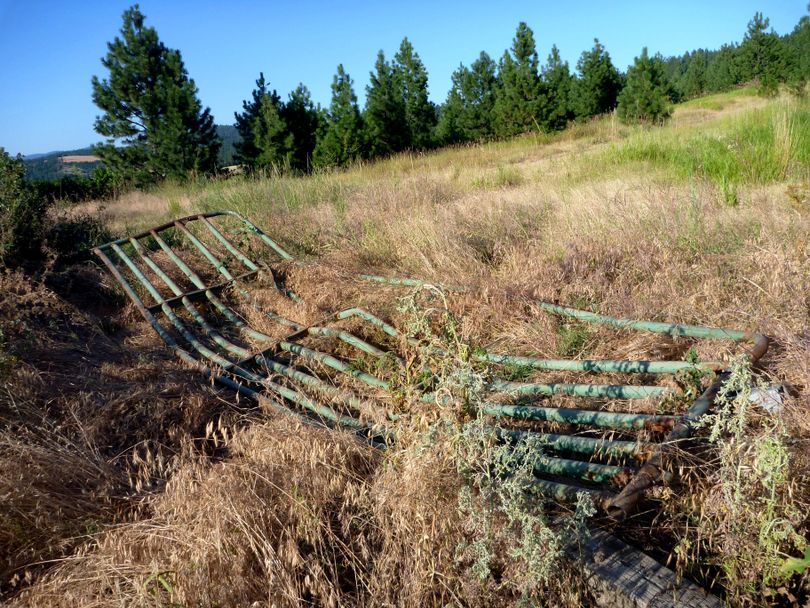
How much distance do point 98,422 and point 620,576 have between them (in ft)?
7.99

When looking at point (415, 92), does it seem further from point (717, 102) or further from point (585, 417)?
point (585, 417)

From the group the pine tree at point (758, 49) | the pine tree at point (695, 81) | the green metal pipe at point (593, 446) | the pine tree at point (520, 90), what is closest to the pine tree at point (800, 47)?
the pine tree at point (758, 49)

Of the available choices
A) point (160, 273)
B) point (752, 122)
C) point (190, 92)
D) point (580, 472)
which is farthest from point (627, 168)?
point (190, 92)

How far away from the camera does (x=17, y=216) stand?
568 cm

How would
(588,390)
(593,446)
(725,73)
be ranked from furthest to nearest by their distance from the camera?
(725,73), (588,390), (593,446)

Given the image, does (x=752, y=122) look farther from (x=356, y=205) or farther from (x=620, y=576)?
(x=620, y=576)

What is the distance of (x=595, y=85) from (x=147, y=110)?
17.9 meters

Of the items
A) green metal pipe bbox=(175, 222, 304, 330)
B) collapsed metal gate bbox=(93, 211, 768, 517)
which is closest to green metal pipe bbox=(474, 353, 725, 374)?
collapsed metal gate bbox=(93, 211, 768, 517)

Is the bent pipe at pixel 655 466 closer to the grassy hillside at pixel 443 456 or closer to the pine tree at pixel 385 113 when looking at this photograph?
the grassy hillside at pixel 443 456

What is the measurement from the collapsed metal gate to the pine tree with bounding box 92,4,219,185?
16.7 m

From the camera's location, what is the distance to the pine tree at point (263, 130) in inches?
773

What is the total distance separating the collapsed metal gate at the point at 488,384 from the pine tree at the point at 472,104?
803 inches

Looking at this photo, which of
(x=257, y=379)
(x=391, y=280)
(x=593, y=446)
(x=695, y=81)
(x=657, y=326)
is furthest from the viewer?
(x=695, y=81)

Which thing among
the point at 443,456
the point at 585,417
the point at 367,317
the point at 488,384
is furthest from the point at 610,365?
the point at 367,317
